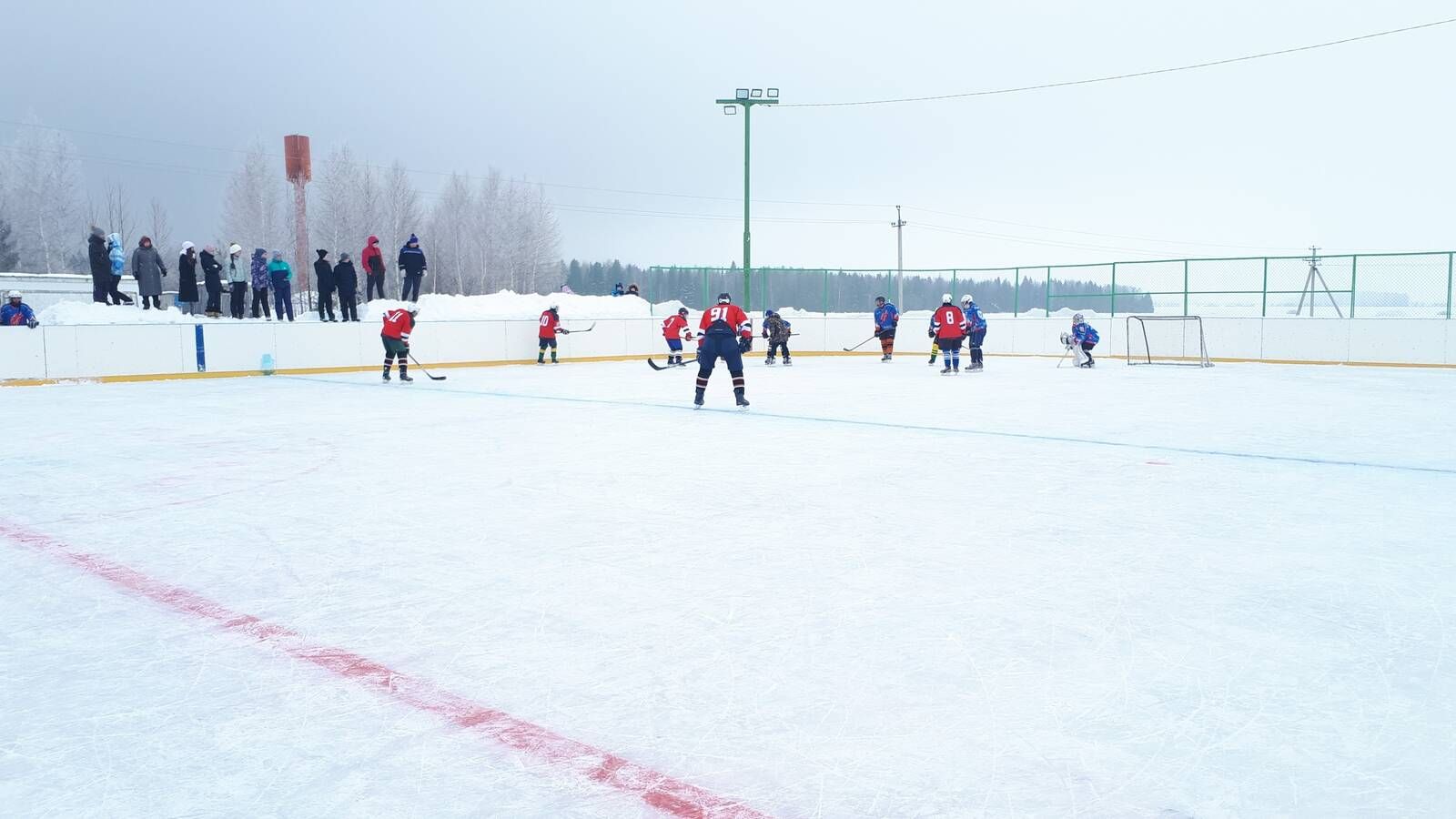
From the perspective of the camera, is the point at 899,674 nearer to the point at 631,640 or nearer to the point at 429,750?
the point at 631,640

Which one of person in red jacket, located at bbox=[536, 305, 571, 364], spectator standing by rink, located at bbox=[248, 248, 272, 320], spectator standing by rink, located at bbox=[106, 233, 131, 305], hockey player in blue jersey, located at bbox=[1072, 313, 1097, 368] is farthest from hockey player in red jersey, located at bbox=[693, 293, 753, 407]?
spectator standing by rink, located at bbox=[106, 233, 131, 305]

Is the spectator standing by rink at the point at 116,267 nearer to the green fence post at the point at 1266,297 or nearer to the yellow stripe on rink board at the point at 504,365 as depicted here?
the yellow stripe on rink board at the point at 504,365

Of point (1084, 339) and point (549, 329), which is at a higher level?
point (549, 329)

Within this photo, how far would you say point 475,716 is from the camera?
8.75 feet

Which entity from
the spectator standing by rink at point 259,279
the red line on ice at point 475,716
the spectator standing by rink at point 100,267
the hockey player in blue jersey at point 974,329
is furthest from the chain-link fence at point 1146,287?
the red line on ice at point 475,716

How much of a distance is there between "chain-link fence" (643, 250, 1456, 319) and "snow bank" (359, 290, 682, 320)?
4.42 feet

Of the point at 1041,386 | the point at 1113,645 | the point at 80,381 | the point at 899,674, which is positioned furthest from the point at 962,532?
the point at 80,381

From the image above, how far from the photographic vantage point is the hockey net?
815 inches

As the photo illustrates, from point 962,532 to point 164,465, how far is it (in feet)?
17.4

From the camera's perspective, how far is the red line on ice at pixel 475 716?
7.30 feet

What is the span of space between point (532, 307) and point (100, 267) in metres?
11.2

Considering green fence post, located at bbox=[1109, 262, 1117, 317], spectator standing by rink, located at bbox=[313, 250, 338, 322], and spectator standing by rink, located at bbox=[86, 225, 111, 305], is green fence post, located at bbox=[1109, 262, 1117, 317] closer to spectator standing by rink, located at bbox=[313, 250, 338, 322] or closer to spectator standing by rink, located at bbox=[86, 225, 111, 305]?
spectator standing by rink, located at bbox=[313, 250, 338, 322]

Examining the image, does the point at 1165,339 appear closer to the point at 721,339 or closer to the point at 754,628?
the point at 721,339

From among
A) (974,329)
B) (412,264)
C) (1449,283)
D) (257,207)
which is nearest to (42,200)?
(257,207)
